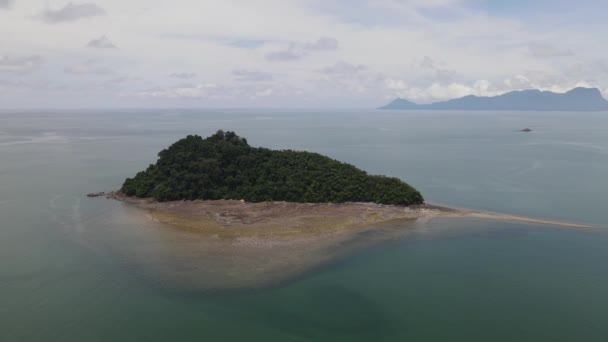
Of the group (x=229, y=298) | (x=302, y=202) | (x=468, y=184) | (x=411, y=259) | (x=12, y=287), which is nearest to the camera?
(x=229, y=298)

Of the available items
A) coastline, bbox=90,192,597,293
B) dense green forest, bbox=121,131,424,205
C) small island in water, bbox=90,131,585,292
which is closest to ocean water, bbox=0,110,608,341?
coastline, bbox=90,192,597,293

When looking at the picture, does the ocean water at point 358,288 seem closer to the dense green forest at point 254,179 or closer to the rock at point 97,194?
the rock at point 97,194

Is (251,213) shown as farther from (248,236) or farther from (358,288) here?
(358,288)

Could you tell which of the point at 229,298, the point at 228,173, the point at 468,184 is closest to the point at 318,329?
the point at 229,298

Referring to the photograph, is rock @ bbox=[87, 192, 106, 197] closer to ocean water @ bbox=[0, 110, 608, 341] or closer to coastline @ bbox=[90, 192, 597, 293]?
ocean water @ bbox=[0, 110, 608, 341]

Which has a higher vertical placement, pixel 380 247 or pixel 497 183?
pixel 497 183

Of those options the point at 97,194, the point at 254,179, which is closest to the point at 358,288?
the point at 254,179

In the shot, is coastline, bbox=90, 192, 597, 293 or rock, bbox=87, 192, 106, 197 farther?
rock, bbox=87, 192, 106, 197

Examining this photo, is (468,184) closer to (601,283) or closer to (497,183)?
(497,183)
